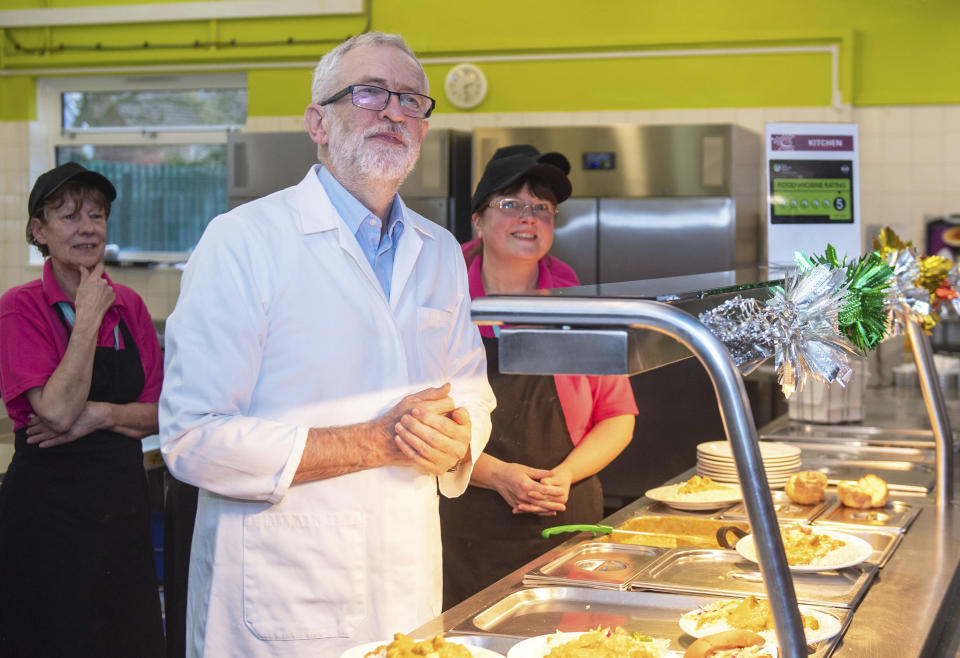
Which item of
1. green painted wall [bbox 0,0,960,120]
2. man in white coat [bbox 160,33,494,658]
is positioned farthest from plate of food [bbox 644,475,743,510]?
green painted wall [bbox 0,0,960,120]

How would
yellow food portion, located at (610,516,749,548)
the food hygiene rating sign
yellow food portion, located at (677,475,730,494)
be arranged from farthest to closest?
1. the food hygiene rating sign
2. yellow food portion, located at (677,475,730,494)
3. yellow food portion, located at (610,516,749,548)

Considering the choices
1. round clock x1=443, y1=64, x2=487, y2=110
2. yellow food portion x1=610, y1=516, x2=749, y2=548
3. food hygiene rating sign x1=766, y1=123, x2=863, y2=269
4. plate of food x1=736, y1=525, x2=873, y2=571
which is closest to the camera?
plate of food x1=736, y1=525, x2=873, y2=571

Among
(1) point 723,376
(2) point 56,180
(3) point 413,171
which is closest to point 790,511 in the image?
(1) point 723,376

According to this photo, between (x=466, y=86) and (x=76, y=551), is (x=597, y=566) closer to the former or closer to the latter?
(x=76, y=551)

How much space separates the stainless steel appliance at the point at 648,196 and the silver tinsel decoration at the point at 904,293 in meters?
2.32

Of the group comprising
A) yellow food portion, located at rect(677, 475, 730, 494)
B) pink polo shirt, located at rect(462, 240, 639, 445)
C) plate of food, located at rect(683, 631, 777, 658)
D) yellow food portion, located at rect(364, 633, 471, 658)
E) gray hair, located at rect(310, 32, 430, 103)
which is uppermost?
gray hair, located at rect(310, 32, 430, 103)

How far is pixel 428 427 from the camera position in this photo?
1787 mm

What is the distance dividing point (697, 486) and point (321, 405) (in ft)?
3.48

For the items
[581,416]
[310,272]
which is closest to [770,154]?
[581,416]

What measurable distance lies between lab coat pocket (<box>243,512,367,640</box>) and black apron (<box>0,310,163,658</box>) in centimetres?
122

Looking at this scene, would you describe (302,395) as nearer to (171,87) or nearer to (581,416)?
(581,416)

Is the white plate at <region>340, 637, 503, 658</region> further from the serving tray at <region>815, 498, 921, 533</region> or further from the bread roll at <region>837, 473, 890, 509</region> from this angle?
the bread roll at <region>837, 473, 890, 509</region>

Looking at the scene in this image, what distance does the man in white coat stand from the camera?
179 centimetres

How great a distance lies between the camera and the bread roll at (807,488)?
2.49 m
